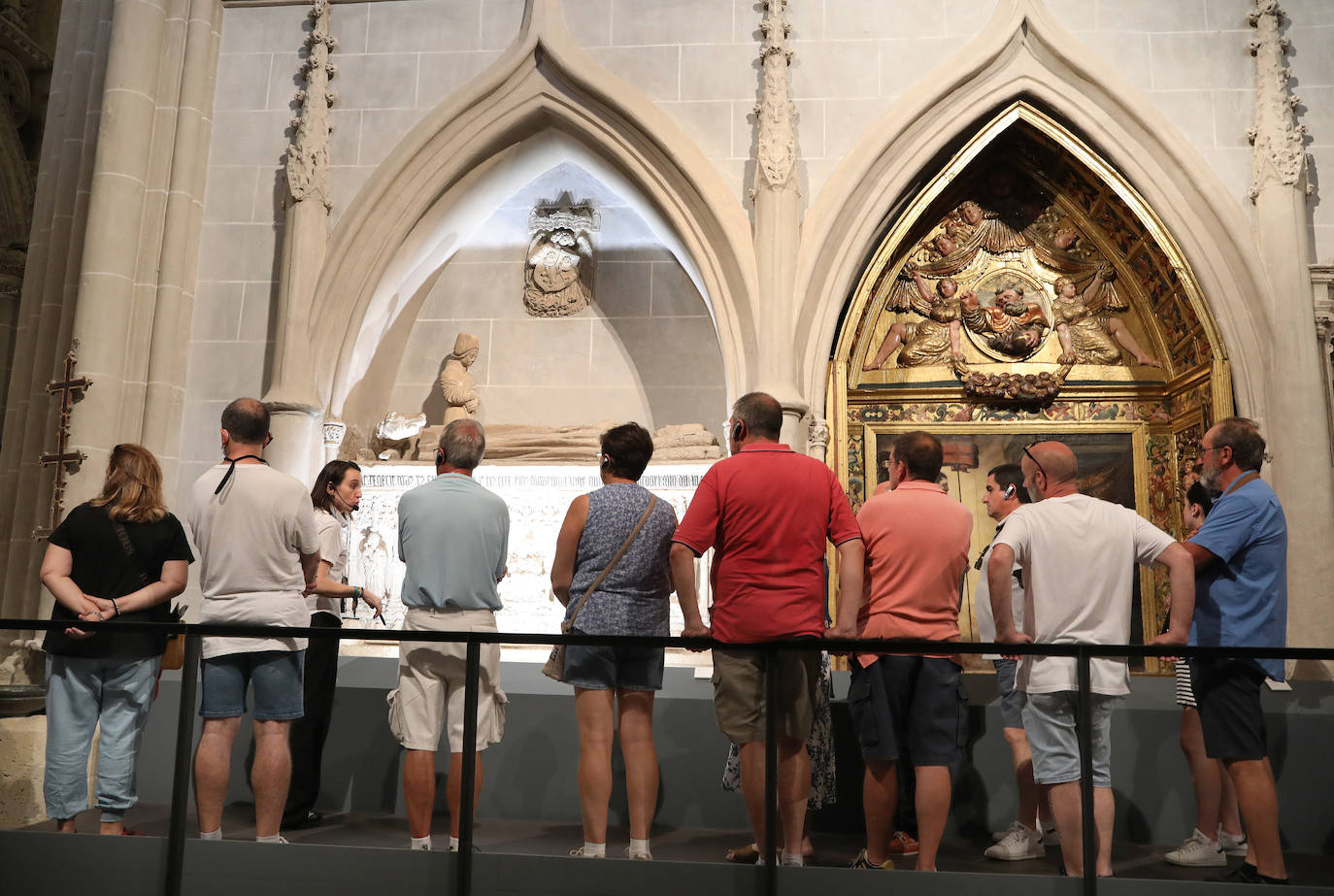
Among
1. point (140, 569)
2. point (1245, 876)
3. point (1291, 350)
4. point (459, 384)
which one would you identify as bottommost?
point (1245, 876)

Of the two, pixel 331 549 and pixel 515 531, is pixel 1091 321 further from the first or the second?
pixel 331 549

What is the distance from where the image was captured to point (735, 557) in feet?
12.0

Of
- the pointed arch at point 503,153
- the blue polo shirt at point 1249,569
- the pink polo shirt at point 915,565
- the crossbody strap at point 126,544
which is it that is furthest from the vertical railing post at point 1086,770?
the pointed arch at point 503,153

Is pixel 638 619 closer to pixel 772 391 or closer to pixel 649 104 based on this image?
pixel 772 391

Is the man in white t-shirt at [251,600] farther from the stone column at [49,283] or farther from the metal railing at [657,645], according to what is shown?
the stone column at [49,283]

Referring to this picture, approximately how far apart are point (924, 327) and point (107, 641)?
638 centimetres

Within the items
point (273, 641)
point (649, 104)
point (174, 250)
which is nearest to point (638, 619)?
point (273, 641)

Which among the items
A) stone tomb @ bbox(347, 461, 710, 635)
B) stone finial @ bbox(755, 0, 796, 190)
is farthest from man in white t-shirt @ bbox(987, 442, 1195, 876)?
stone finial @ bbox(755, 0, 796, 190)

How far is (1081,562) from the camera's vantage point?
3658mm

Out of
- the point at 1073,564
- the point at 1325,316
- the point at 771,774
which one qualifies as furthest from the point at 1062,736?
the point at 1325,316

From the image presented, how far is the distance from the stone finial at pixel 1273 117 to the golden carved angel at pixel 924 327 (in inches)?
83.7

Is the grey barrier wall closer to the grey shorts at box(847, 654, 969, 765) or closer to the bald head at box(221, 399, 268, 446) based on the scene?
the grey shorts at box(847, 654, 969, 765)

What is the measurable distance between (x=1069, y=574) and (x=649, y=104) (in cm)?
513

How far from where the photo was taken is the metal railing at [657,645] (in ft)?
10.7
